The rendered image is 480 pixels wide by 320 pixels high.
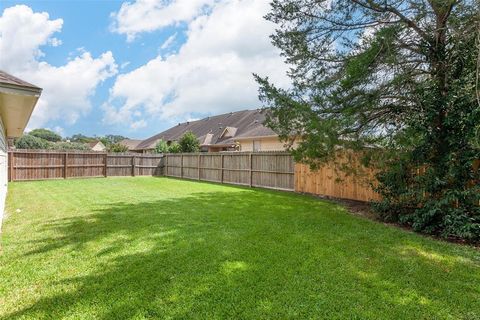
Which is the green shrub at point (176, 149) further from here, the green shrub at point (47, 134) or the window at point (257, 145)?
the green shrub at point (47, 134)

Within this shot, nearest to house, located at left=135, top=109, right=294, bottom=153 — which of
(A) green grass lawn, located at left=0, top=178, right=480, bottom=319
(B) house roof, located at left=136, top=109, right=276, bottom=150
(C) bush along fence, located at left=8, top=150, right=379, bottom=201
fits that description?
(B) house roof, located at left=136, top=109, right=276, bottom=150

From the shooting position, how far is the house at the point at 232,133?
21.0 m

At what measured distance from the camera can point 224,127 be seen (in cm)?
2842

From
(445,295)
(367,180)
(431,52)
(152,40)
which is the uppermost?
(152,40)

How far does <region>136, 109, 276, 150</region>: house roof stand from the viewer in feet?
81.6

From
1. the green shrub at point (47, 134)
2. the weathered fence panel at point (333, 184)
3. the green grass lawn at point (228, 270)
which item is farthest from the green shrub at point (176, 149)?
the green shrub at point (47, 134)

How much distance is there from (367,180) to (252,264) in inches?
219

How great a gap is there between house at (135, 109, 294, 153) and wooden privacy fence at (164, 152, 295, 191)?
4539 mm

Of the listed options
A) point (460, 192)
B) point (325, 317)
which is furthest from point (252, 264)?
point (460, 192)

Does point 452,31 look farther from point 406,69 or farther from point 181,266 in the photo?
point 181,266

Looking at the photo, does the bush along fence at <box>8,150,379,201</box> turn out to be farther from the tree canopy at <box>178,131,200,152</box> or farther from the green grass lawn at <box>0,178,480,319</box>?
the green grass lawn at <box>0,178,480,319</box>

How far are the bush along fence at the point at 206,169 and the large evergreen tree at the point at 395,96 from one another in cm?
203

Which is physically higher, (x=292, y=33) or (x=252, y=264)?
(x=292, y=33)

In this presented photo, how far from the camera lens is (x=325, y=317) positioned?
2.65 meters
